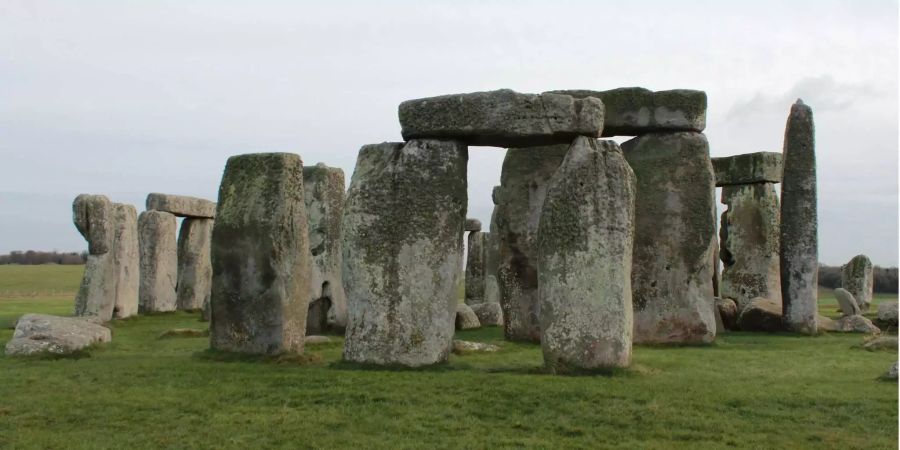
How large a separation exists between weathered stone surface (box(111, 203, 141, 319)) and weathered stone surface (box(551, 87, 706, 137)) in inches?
420

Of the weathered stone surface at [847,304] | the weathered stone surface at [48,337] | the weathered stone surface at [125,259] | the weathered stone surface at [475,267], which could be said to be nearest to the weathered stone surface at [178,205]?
the weathered stone surface at [125,259]

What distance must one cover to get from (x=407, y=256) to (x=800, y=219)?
868 centimetres

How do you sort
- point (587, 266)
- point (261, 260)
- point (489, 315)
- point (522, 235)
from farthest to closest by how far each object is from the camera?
point (489, 315) < point (522, 235) < point (261, 260) < point (587, 266)

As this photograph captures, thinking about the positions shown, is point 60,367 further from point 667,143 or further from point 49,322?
point 667,143

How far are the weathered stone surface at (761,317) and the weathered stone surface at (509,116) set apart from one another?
8058 millimetres

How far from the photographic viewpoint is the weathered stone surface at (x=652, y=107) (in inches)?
618

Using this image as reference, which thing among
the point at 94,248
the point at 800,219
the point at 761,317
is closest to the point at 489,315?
the point at 761,317

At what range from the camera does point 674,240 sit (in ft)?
51.5

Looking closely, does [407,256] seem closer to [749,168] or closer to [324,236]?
[324,236]

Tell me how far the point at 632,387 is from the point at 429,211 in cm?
316

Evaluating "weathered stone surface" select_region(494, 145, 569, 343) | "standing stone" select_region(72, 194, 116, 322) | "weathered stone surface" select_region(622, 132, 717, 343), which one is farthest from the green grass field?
"standing stone" select_region(72, 194, 116, 322)

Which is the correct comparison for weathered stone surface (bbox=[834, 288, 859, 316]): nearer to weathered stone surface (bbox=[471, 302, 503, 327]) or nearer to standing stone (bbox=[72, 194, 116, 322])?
weathered stone surface (bbox=[471, 302, 503, 327])

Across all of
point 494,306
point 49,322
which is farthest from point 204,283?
point 49,322

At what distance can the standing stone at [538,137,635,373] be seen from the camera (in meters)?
10.6
